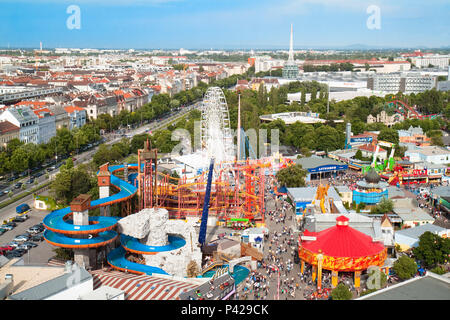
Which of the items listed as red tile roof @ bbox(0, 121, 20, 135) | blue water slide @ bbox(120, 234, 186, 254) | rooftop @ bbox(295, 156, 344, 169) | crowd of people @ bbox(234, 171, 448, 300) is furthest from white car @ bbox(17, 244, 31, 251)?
red tile roof @ bbox(0, 121, 20, 135)

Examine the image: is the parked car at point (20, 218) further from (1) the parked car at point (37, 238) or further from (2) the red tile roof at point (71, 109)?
(2) the red tile roof at point (71, 109)

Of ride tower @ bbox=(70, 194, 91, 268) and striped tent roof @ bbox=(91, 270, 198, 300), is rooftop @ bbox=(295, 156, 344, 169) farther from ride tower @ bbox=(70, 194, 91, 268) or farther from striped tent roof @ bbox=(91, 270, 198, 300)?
striped tent roof @ bbox=(91, 270, 198, 300)

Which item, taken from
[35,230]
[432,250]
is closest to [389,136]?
[432,250]

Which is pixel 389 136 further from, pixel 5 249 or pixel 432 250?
pixel 5 249

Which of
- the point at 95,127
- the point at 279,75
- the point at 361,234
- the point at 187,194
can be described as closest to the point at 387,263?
the point at 361,234

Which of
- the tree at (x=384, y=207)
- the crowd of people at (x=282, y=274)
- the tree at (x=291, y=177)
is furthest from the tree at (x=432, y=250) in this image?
the tree at (x=291, y=177)
